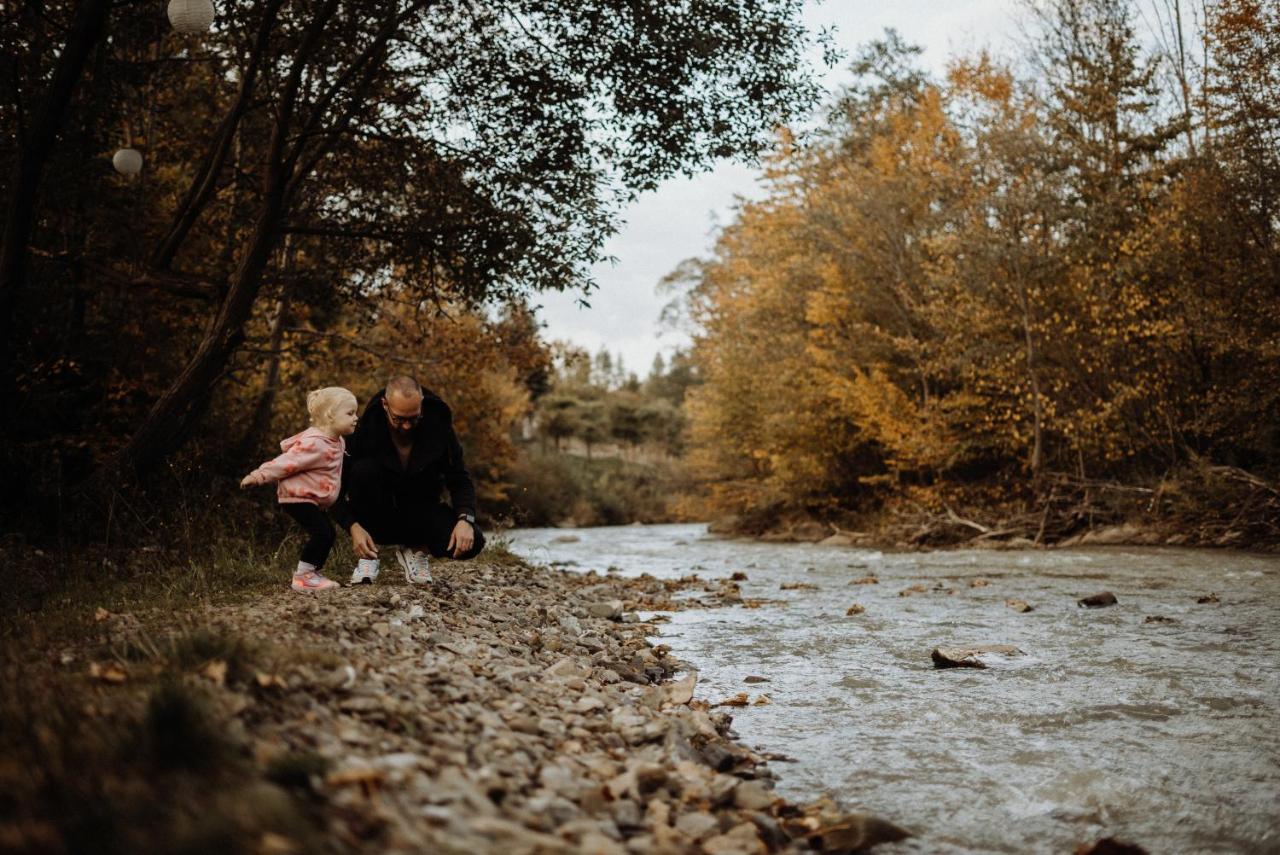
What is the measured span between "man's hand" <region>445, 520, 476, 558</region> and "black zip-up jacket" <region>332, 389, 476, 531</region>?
0.17 m

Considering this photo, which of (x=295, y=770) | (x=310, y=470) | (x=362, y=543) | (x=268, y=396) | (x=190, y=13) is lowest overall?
(x=295, y=770)

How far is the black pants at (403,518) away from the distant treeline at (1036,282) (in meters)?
7.03

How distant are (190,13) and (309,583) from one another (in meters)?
4.73

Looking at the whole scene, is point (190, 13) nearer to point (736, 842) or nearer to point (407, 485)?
point (407, 485)

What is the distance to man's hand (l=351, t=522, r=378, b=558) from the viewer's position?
588cm

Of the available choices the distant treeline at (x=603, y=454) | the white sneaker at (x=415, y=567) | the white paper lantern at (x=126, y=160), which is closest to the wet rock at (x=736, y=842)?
the white sneaker at (x=415, y=567)

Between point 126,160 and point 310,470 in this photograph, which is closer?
point 310,470

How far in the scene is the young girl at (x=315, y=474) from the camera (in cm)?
600

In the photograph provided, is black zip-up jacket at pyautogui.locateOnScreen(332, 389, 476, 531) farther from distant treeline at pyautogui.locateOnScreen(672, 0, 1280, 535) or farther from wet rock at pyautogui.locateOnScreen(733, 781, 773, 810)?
distant treeline at pyautogui.locateOnScreen(672, 0, 1280, 535)

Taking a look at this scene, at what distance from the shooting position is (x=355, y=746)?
2.68 metres

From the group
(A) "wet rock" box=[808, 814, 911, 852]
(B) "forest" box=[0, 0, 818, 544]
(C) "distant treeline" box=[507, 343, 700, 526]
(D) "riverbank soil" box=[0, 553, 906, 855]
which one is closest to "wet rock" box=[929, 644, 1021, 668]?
(D) "riverbank soil" box=[0, 553, 906, 855]

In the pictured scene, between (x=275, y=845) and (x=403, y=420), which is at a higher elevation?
(x=403, y=420)

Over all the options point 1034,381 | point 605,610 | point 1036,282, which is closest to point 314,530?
point 605,610

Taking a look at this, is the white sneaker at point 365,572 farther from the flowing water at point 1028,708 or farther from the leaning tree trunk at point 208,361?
the leaning tree trunk at point 208,361
